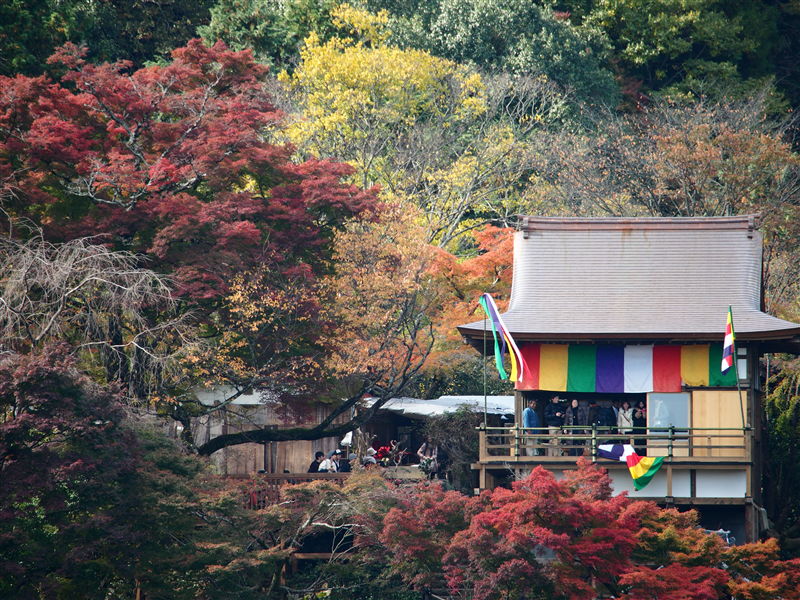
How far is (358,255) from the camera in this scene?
26.3 m

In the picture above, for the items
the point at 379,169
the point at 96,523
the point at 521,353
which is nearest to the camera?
the point at 96,523

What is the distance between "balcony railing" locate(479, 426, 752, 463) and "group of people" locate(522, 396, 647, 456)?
39mm

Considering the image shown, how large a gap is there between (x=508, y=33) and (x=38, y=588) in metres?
30.9

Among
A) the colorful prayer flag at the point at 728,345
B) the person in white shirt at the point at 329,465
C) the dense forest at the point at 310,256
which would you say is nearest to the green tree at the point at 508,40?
the dense forest at the point at 310,256

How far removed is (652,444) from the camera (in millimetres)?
23562

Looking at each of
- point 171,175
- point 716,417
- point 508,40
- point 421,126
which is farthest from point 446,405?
point 508,40

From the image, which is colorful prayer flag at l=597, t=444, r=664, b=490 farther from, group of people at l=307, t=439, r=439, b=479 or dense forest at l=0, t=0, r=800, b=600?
group of people at l=307, t=439, r=439, b=479

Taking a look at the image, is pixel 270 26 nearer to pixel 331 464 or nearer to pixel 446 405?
pixel 446 405

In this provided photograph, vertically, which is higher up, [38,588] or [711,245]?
[711,245]

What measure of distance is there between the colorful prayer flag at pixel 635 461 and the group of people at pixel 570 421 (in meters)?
0.41

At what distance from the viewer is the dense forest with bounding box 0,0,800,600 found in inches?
745

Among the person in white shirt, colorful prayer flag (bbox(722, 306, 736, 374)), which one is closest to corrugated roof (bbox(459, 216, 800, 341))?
colorful prayer flag (bbox(722, 306, 736, 374))

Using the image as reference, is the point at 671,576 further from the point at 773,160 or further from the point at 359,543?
the point at 773,160

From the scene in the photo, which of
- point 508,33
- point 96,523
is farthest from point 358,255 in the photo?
point 508,33
